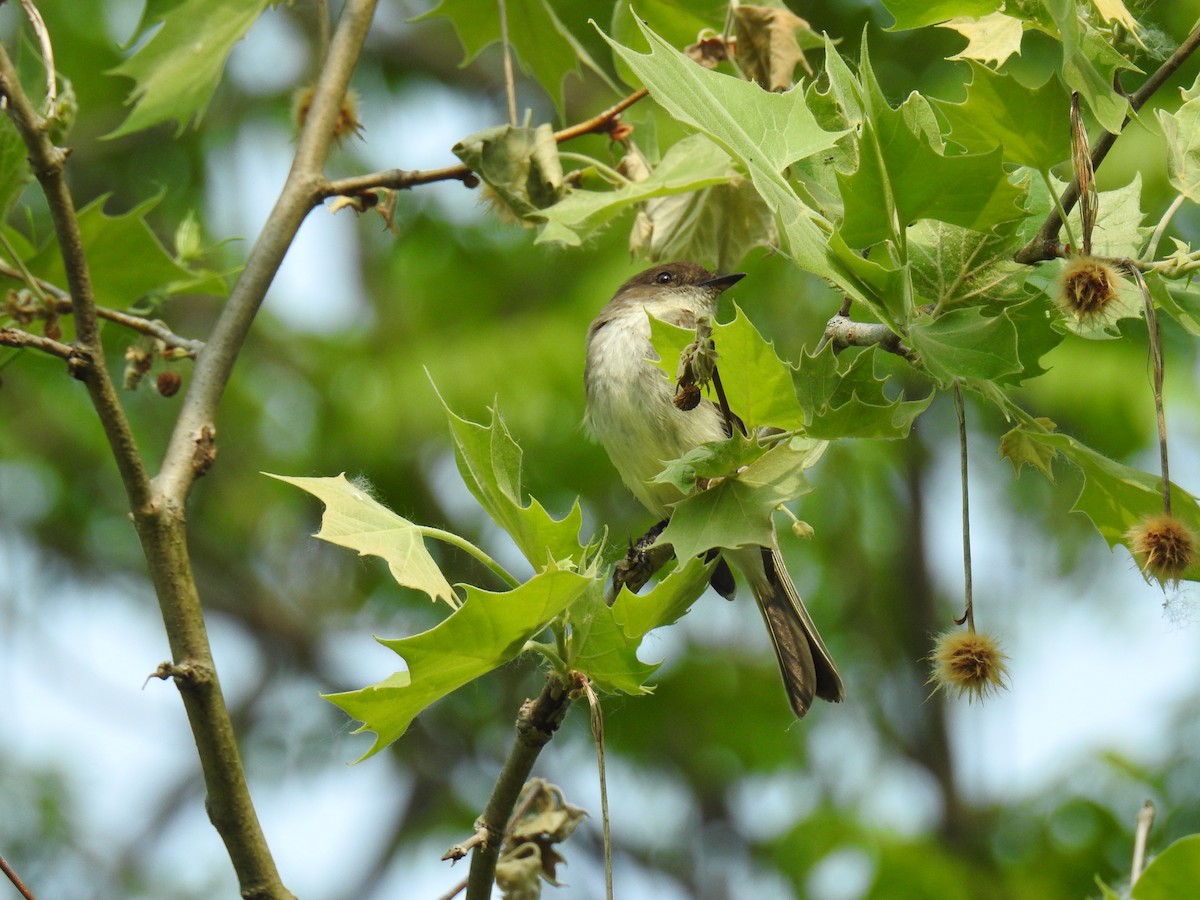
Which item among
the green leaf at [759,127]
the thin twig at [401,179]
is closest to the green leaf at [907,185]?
the green leaf at [759,127]

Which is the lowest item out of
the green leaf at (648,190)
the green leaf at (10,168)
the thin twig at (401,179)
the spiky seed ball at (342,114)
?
the green leaf at (648,190)

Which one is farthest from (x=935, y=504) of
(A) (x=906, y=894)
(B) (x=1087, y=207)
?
(B) (x=1087, y=207)

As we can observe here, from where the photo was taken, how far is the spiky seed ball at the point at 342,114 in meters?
3.20

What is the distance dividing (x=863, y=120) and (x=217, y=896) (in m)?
9.71

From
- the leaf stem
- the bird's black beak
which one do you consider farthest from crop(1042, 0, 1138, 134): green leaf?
the bird's black beak

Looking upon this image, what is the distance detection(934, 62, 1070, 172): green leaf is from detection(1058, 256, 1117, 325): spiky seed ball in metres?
0.23

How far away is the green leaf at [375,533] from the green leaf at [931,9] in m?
1.14

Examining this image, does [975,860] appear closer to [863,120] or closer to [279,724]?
[279,724]

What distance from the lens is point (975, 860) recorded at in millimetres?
7988

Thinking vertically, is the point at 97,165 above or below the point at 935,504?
Result: above

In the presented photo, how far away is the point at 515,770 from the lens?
221 cm

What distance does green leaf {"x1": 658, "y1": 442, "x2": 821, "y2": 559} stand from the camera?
2.02 m

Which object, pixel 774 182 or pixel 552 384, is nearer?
pixel 774 182

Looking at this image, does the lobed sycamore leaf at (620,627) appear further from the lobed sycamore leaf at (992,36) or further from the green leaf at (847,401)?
the lobed sycamore leaf at (992,36)
